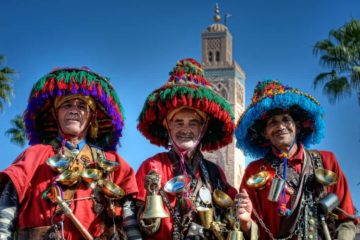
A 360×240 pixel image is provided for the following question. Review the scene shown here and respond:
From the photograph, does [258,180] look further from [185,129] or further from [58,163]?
[58,163]

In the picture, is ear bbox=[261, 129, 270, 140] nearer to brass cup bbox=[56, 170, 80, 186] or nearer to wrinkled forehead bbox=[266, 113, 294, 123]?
wrinkled forehead bbox=[266, 113, 294, 123]

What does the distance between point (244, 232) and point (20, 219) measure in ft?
6.29

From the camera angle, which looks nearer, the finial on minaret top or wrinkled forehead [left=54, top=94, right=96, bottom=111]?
wrinkled forehead [left=54, top=94, right=96, bottom=111]

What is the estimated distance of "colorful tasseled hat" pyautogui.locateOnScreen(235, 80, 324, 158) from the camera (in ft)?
18.5

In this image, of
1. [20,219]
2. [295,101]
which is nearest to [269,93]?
[295,101]

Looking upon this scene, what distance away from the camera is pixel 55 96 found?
5.45 meters

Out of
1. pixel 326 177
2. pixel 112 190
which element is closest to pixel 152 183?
pixel 112 190

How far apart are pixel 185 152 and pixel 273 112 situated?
0.93 m

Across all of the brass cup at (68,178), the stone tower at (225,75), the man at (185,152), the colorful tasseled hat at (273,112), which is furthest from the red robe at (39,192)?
the stone tower at (225,75)

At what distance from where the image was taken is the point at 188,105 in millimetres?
5680

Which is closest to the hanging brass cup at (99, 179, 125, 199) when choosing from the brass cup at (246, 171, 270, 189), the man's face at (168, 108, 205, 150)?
the man's face at (168, 108, 205, 150)

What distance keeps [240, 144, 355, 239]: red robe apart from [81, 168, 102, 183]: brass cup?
140 cm

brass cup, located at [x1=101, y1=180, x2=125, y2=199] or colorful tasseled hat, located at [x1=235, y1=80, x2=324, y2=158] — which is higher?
colorful tasseled hat, located at [x1=235, y1=80, x2=324, y2=158]

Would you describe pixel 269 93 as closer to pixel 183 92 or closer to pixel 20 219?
pixel 183 92
